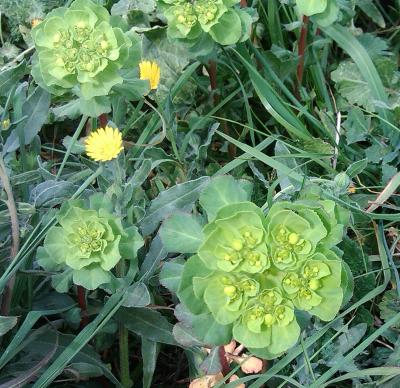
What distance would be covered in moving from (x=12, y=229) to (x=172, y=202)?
311mm

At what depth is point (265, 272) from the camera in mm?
1158

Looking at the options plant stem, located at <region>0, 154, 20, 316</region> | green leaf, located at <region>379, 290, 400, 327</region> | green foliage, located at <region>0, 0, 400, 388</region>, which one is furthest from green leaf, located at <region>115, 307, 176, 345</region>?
green leaf, located at <region>379, 290, 400, 327</region>

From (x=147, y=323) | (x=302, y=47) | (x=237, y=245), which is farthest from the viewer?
(x=302, y=47)

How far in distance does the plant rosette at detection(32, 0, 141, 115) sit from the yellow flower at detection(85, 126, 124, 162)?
0.07 meters

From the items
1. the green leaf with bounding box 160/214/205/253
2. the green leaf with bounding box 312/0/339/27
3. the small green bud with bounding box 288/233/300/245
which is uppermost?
the green leaf with bounding box 312/0/339/27

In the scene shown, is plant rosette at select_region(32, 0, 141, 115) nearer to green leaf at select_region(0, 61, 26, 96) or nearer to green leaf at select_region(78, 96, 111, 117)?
green leaf at select_region(78, 96, 111, 117)

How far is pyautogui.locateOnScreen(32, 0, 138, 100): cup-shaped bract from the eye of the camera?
136 cm

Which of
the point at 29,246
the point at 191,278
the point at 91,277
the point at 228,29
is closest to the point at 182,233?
the point at 191,278

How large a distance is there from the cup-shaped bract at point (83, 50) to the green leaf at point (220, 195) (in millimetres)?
315

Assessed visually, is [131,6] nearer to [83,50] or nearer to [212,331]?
[83,50]

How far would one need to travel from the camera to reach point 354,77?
192 cm

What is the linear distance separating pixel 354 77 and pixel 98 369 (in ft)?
3.29

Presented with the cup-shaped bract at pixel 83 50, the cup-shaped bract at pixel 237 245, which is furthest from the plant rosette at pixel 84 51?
the cup-shaped bract at pixel 237 245

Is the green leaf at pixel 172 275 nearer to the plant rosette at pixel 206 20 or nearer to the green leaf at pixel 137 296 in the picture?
the green leaf at pixel 137 296
